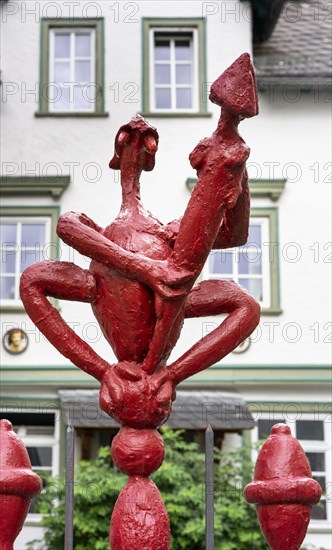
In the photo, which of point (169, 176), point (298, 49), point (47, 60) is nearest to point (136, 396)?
point (169, 176)

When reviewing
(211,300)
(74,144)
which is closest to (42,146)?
(74,144)

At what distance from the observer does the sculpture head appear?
226 cm

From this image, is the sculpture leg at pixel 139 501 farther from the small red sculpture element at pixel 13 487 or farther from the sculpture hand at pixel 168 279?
the sculpture hand at pixel 168 279

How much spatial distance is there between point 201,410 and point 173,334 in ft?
27.9

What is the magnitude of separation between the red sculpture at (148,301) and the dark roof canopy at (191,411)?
7.96m

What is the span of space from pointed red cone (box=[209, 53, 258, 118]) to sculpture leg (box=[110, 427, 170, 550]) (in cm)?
71

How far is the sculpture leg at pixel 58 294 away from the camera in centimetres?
209

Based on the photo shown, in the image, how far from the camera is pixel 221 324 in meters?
2.11

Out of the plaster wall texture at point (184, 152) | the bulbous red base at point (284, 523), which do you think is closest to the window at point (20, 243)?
the plaster wall texture at point (184, 152)

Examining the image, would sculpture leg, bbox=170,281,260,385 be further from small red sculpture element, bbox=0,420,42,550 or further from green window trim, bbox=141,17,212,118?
green window trim, bbox=141,17,212,118

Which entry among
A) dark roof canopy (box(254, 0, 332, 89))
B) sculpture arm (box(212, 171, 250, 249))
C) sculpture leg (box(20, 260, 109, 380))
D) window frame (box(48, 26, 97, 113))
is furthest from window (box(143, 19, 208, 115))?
sculpture leg (box(20, 260, 109, 380))

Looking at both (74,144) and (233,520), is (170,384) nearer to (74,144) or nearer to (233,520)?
(233,520)

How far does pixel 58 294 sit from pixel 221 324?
1.18ft

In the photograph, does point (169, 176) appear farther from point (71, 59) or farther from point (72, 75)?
point (71, 59)
